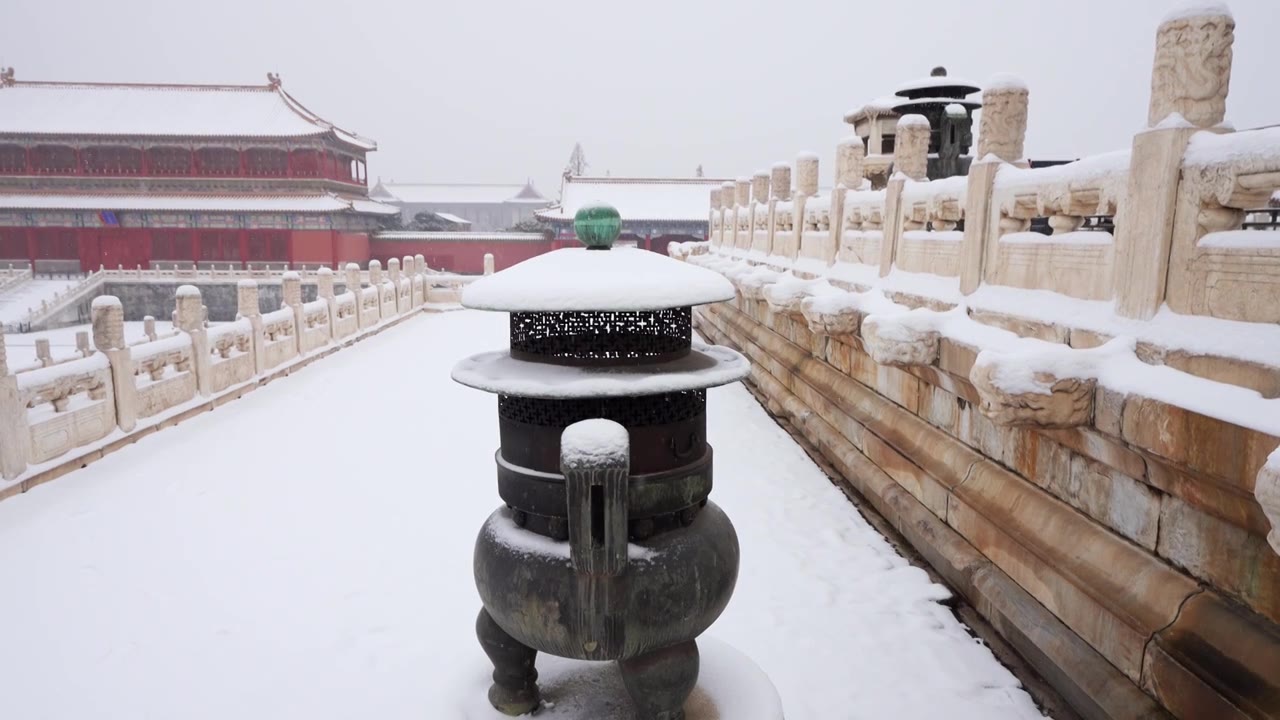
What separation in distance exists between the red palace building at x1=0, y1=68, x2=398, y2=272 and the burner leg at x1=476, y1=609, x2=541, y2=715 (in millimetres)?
28851

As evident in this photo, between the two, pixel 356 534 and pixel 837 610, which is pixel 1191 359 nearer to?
pixel 837 610

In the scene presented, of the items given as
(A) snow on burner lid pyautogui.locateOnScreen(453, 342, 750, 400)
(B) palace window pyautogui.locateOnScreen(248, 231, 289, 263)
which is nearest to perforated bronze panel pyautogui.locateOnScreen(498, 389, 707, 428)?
(A) snow on burner lid pyautogui.locateOnScreen(453, 342, 750, 400)

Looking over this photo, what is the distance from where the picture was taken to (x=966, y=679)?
3.26m

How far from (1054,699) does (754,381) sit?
664 cm

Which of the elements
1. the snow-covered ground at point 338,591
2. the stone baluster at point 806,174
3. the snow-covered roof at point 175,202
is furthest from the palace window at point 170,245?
the stone baluster at point 806,174

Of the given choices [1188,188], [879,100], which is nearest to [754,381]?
[879,100]

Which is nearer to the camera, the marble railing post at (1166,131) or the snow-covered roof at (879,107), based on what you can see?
the marble railing post at (1166,131)

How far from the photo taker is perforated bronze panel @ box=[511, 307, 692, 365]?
7.78ft

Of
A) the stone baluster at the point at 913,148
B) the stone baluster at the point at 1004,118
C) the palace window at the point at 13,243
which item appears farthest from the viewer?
the palace window at the point at 13,243

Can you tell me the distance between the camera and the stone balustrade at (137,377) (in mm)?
5840

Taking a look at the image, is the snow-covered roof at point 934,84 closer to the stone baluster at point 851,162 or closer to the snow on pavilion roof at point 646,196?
the stone baluster at point 851,162

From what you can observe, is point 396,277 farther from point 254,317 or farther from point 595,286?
point 595,286

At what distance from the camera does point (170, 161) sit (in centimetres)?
2881

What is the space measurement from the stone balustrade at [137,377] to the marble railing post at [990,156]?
269 inches
